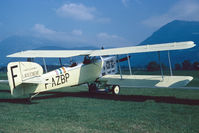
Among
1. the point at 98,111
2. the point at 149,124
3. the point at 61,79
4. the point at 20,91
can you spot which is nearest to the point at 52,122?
the point at 98,111

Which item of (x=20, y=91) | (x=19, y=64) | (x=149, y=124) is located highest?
(x=19, y=64)

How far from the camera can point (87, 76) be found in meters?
12.6

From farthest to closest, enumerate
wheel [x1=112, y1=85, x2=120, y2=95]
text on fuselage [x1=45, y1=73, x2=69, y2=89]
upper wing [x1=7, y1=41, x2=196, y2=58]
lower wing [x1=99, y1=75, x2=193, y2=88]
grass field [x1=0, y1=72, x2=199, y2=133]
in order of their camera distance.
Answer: wheel [x1=112, y1=85, x2=120, y2=95] → text on fuselage [x1=45, y1=73, x2=69, y2=89] → lower wing [x1=99, y1=75, x2=193, y2=88] → upper wing [x1=7, y1=41, x2=196, y2=58] → grass field [x1=0, y1=72, x2=199, y2=133]

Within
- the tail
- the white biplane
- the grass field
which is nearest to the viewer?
the grass field

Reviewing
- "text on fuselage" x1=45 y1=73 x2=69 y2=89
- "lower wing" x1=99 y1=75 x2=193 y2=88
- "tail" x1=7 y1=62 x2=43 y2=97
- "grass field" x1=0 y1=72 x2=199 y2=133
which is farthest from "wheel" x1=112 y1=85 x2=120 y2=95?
"tail" x1=7 y1=62 x2=43 y2=97

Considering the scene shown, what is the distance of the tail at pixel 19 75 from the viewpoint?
366 inches

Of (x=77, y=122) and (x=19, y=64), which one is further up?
(x=19, y=64)

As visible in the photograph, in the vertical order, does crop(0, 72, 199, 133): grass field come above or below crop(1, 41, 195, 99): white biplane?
below

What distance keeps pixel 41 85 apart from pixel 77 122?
173 inches

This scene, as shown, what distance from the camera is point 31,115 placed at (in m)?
7.47

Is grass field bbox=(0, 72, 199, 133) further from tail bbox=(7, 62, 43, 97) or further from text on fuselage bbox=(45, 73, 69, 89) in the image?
text on fuselage bbox=(45, 73, 69, 89)

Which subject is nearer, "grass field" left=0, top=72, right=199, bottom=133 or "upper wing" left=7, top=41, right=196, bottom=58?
"grass field" left=0, top=72, right=199, bottom=133

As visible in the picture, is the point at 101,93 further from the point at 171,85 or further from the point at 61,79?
the point at 171,85

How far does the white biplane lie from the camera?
31.5 ft
